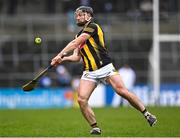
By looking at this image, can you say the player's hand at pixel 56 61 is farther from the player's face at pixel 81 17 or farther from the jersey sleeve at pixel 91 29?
the player's face at pixel 81 17

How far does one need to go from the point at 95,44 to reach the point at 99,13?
24921mm

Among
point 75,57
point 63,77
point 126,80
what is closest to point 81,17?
point 75,57

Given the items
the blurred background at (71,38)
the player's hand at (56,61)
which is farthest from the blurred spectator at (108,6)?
the player's hand at (56,61)

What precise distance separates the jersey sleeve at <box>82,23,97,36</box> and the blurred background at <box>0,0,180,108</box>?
801 inches

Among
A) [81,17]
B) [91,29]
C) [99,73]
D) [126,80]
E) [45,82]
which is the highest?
[81,17]

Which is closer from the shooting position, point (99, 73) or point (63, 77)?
point (99, 73)

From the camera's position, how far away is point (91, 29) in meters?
15.6

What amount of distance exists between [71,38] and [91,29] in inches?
950

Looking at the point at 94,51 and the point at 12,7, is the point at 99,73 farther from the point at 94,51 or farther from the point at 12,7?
the point at 12,7

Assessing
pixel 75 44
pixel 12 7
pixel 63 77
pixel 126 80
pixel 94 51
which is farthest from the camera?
pixel 12 7

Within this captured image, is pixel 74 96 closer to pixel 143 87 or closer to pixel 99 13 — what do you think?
pixel 143 87

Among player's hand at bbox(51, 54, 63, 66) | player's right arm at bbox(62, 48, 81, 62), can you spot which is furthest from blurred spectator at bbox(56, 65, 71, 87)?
player's hand at bbox(51, 54, 63, 66)

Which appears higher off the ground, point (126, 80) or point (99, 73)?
point (99, 73)

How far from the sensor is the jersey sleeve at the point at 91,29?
→ 1554cm
